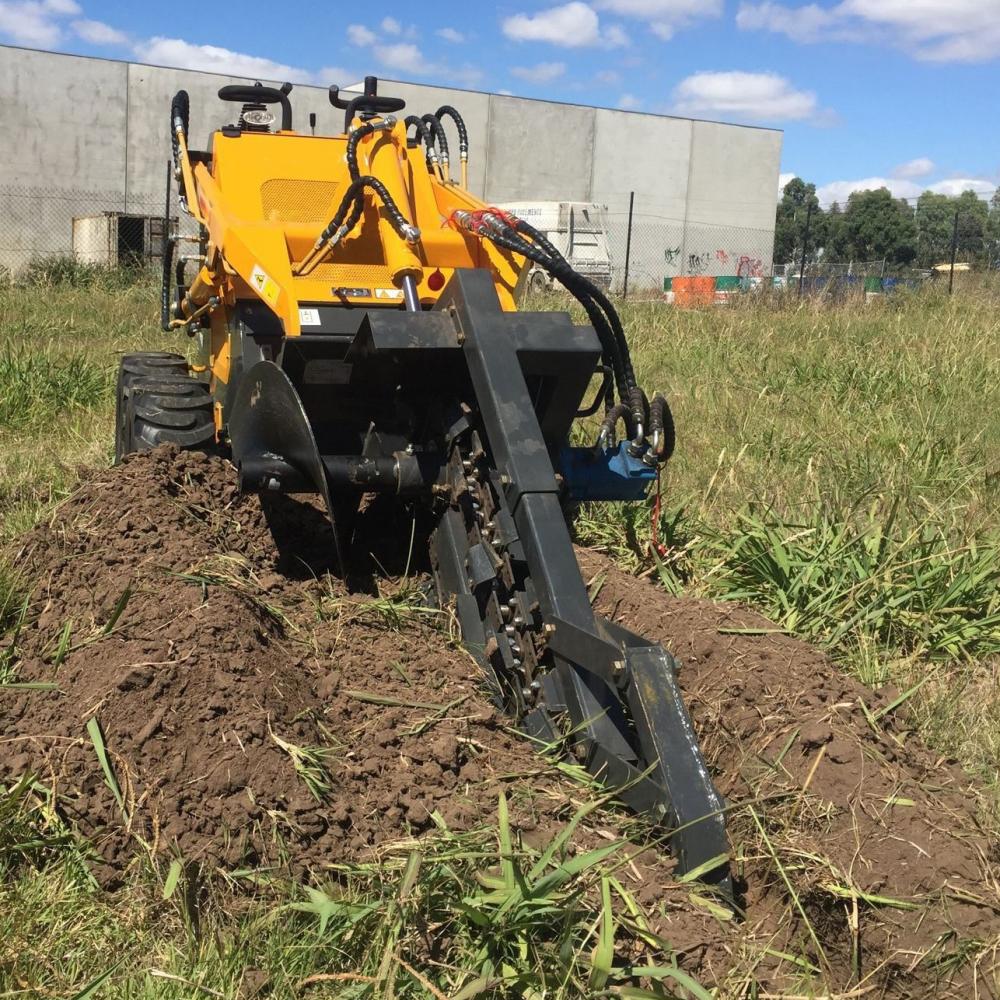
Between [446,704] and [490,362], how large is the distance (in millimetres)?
1033

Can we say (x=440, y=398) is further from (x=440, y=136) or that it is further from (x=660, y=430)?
(x=440, y=136)

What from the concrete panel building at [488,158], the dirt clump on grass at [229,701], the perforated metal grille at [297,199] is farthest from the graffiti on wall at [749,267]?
the dirt clump on grass at [229,701]

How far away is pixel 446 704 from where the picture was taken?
3375 mm

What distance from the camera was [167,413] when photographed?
493 centimetres

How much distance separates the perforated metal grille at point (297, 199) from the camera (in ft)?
16.3

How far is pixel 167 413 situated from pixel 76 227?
22.2 m

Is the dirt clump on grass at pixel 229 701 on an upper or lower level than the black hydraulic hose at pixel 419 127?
lower

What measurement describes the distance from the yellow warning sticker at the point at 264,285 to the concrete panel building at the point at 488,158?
20927 mm

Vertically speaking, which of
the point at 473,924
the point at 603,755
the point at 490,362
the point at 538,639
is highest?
the point at 490,362

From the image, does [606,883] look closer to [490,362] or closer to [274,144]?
[490,362]

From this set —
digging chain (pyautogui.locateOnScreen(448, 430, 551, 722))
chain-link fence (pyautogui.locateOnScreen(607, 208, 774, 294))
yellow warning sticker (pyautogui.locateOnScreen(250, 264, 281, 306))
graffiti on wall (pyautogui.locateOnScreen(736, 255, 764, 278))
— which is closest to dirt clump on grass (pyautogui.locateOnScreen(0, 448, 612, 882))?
digging chain (pyautogui.locateOnScreen(448, 430, 551, 722))

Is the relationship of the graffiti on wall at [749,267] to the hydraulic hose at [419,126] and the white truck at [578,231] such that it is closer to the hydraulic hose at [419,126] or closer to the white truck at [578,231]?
the white truck at [578,231]

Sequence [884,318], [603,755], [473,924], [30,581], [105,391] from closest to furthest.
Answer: [473,924], [603,755], [30,581], [105,391], [884,318]

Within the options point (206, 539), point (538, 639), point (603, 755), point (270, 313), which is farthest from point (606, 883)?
point (270, 313)
